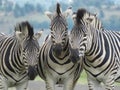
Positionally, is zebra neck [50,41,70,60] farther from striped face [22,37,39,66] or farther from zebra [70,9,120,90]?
striped face [22,37,39,66]

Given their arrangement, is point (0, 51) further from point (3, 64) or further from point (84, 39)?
point (84, 39)

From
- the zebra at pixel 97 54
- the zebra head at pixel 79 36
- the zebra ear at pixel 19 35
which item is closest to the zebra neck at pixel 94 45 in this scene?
the zebra at pixel 97 54

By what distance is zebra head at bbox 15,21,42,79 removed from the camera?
10141 mm

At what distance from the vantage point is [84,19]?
34.3 ft

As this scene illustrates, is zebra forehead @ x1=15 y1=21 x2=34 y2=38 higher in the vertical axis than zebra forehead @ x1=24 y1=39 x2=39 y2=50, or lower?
higher

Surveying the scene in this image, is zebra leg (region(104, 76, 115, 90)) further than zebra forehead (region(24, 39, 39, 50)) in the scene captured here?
Yes

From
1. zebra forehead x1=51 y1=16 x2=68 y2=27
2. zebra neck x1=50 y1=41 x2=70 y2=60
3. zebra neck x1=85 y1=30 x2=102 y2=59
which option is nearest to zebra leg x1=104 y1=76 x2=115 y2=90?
zebra neck x1=85 y1=30 x2=102 y2=59

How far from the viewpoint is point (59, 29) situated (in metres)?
10.4

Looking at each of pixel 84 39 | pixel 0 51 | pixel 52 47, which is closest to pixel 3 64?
pixel 0 51

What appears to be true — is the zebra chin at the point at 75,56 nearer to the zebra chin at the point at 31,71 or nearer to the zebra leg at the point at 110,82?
the zebra chin at the point at 31,71

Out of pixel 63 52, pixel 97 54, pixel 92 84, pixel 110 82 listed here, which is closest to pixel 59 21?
pixel 63 52

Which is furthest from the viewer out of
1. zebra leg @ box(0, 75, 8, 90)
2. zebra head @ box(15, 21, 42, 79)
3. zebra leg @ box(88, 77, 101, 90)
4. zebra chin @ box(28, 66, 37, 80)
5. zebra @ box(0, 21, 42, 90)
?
zebra leg @ box(88, 77, 101, 90)

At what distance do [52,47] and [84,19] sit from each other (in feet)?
3.11

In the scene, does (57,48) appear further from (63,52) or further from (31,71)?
(31,71)
